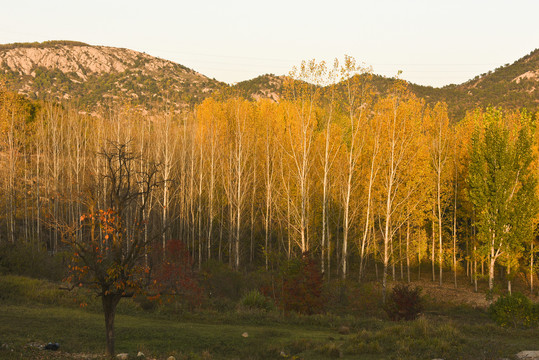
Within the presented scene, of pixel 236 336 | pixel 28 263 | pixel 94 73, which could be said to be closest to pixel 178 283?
pixel 236 336

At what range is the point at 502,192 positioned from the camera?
989 inches

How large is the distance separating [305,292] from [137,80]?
449ft

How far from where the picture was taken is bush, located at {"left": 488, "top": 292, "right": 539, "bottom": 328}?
1634cm

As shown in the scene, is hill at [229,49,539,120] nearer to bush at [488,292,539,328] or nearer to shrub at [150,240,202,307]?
shrub at [150,240,202,307]

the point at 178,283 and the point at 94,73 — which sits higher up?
the point at 94,73

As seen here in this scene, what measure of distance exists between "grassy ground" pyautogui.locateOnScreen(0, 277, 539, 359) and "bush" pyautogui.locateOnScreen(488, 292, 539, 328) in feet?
4.26

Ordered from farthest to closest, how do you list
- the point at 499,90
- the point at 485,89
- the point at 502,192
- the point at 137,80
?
the point at 137,80
the point at 485,89
the point at 499,90
the point at 502,192

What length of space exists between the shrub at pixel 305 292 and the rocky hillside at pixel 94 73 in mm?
99186

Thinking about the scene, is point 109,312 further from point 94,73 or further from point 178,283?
point 94,73

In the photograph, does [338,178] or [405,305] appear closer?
[405,305]

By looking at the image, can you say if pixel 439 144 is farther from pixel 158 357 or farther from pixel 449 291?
pixel 158 357

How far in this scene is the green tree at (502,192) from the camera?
2511cm

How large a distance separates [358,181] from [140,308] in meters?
18.9

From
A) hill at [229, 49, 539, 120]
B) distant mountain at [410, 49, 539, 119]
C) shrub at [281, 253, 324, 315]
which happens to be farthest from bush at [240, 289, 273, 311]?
distant mountain at [410, 49, 539, 119]
